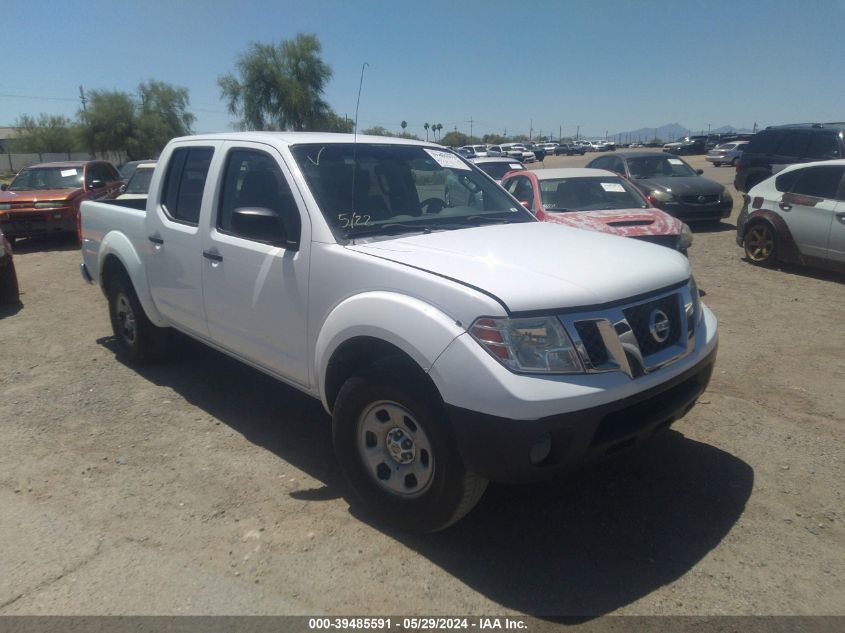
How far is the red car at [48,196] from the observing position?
13336mm

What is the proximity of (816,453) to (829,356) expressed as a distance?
84.8 inches

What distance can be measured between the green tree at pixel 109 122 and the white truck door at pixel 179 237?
147 ft

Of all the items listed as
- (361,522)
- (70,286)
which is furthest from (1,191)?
(361,522)

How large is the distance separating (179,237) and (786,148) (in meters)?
13.5

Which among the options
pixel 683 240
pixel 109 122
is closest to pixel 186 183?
pixel 683 240

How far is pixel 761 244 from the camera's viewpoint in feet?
31.7

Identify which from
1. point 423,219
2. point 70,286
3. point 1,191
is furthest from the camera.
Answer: point 1,191

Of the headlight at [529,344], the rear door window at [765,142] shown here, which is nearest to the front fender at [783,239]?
the rear door window at [765,142]

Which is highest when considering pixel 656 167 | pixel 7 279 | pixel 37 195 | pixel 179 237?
pixel 656 167

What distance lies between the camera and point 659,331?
3.10 metres

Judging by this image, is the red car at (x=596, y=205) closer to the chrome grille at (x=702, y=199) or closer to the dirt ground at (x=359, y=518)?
the dirt ground at (x=359, y=518)

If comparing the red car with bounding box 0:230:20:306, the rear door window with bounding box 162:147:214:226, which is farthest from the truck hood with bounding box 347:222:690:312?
the red car with bounding box 0:230:20:306

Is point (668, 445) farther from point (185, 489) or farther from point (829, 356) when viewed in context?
point (185, 489)

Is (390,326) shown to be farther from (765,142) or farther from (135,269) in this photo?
(765,142)
